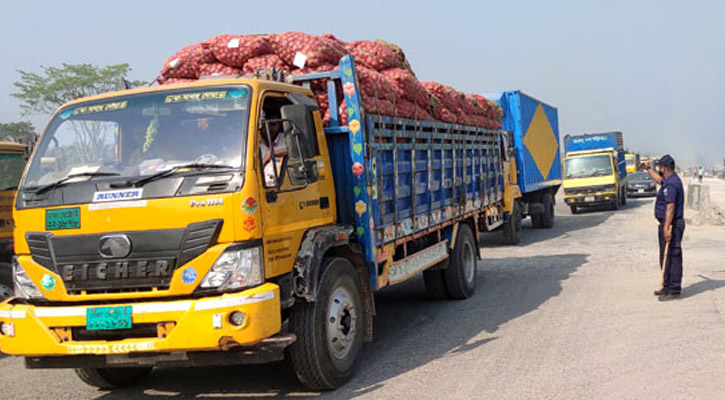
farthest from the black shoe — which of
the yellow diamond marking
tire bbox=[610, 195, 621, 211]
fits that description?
tire bbox=[610, 195, 621, 211]

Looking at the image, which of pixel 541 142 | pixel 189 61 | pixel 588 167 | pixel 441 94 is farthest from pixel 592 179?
pixel 189 61

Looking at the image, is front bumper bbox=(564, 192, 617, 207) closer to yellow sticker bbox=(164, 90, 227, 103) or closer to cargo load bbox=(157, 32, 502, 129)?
cargo load bbox=(157, 32, 502, 129)

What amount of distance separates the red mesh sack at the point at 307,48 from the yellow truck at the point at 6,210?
3510 millimetres

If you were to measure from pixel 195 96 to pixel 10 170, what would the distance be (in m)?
3.80

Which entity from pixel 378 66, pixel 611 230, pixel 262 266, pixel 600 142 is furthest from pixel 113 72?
pixel 262 266

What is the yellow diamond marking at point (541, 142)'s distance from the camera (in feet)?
56.2

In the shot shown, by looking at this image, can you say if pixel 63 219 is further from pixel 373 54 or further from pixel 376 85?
pixel 373 54

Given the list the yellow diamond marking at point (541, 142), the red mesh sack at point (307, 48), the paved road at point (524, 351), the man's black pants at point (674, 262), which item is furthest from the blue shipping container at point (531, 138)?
the red mesh sack at point (307, 48)

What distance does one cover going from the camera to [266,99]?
16.9 feet

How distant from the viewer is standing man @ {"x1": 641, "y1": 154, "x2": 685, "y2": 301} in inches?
317

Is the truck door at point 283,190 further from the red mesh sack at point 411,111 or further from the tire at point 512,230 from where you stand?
the tire at point 512,230

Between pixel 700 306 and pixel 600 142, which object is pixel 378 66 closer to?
pixel 700 306

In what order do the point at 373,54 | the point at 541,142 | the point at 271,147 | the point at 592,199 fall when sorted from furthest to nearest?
the point at 592,199 → the point at 541,142 → the point at 373,54 → the point at 271,147

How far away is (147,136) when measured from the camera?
16.2 ft
